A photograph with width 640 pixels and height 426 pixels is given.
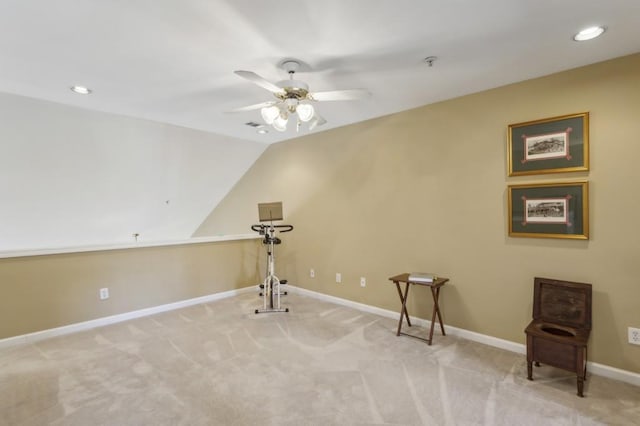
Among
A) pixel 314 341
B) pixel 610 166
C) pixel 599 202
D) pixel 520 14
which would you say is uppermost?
pixel 520 14

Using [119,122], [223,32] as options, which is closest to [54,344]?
[119,122]

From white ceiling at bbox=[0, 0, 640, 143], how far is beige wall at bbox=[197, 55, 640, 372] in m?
0.32

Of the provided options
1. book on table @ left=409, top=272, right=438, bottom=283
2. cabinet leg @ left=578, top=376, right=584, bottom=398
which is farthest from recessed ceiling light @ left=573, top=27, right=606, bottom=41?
cabinet leg @ left=578, top=376, right=584, bottom=398

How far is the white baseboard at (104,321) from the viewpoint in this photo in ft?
10.5

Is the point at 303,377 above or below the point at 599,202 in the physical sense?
below

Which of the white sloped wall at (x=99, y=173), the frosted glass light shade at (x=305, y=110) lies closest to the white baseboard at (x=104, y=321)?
the white sloped wall at (x=99, y=173)

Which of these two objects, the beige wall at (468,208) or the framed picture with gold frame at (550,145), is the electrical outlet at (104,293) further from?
the framed picture with gold frame at (550,145)

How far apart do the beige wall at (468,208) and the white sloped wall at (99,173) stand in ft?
4.47

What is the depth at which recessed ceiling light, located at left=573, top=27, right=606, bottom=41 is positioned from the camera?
1979 mm

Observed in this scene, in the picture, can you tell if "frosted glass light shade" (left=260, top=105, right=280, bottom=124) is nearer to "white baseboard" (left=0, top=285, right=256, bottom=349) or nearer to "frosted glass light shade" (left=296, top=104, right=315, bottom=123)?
"frosted glass light shade" (left=296, top=104, right=315, bottom=123)

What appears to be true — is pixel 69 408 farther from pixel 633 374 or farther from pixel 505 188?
pixel 633 374

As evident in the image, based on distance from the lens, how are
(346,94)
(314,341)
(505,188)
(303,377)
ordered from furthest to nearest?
(314,341), (505,188), (303,377), (346,94)

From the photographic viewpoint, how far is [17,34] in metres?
1.94

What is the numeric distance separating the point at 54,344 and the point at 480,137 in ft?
15.7
